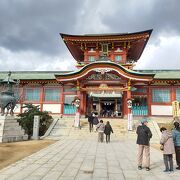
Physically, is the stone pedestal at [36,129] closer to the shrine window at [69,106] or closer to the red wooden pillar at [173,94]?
the shrine window at [69,106]

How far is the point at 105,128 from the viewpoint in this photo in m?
15.5

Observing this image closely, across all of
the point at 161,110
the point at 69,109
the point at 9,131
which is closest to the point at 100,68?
the point at 69,109

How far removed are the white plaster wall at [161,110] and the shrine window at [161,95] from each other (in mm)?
672

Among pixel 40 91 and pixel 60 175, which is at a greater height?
pixel 40 91

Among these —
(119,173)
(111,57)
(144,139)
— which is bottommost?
(119,173)

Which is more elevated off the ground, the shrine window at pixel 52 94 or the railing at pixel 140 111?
the shrine window at pixel 52 94

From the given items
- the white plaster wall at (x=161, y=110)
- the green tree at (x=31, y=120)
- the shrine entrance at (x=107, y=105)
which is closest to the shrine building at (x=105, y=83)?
the white plaster wall at (x=161, y=110)

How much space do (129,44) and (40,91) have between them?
39.8ft

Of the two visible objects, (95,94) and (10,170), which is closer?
(10,170)

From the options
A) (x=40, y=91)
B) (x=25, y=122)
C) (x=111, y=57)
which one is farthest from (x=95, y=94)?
(x=25, y=122)

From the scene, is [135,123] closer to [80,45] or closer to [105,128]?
[105,128]

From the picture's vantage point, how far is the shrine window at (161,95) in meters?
23.8

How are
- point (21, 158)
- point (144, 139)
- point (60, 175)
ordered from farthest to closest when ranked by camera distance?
point (21, 158) → point (144, 139) → point (60, 175)

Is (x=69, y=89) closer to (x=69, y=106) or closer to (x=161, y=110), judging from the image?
(x=69, y=106)
